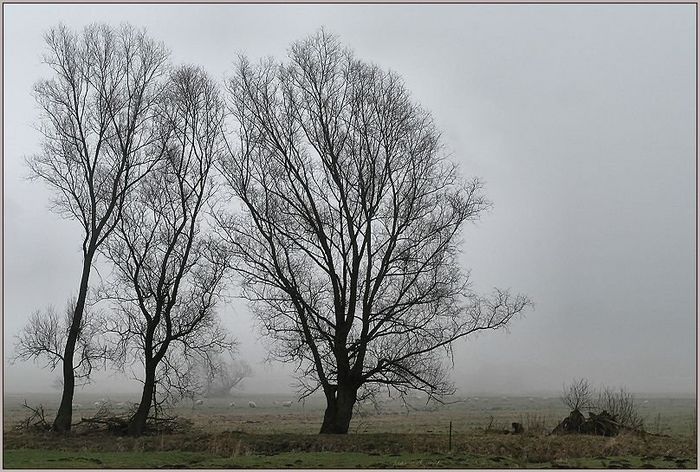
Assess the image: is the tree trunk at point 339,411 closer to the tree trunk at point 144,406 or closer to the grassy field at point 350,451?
the grassy field at point 350,451

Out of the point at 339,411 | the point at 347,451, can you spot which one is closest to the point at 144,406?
the point at 339,411

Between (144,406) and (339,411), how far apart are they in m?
8.05

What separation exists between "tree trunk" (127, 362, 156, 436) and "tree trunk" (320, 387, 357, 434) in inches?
289

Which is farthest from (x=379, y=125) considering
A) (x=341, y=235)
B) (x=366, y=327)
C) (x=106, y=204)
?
(x=106, y=204)

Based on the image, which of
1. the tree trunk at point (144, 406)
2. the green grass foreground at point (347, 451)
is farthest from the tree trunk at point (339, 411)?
the tree trunk at point (144, 406)

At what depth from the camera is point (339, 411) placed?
76.9 ft

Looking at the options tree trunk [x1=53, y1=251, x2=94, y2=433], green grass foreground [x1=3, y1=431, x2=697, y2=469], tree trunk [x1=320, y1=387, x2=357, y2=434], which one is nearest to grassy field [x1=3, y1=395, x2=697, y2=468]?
green grass foreground [x1=3, y1=431, x2=697, y2=469]

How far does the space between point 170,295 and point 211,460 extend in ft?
30.7

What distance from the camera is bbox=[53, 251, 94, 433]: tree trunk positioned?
24516 mm

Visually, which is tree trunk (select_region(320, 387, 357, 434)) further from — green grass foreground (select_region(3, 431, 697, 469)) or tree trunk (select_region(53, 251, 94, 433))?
tree trunk (select_region(53, 251, 94, 433))

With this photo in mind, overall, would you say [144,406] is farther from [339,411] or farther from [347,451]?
[347,451]

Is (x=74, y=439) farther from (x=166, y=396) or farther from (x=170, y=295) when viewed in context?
(x=170, y=295)

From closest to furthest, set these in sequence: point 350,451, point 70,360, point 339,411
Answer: point 350,451
point 339,411
point 70,360

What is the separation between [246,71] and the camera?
87.8 ft
